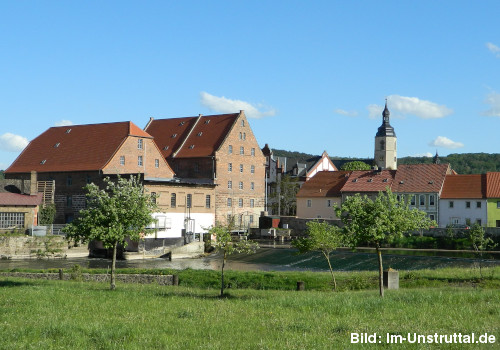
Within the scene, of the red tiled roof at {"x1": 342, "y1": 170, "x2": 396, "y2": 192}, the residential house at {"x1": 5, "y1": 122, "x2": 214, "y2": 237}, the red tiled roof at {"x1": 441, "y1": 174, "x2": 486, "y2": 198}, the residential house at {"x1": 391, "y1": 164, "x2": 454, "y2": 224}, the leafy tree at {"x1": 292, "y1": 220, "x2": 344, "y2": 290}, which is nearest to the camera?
the leafy tree at {"x1": 292, "y1": 220, "x2": 344, "y2": 290}

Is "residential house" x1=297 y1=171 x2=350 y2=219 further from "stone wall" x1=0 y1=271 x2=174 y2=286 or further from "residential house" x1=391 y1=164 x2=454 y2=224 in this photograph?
"stone wall" x1=0 y1=271 x2=174 y2=286

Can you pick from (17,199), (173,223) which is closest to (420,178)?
(173,223)

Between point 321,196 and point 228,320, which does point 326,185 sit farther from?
point 228,320

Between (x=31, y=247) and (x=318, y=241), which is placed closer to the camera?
(x=318, y=241)

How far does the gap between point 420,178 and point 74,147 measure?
1713 inches

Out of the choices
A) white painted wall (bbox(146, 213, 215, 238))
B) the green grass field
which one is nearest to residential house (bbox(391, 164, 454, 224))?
white painted wall (bbox(146, 213, 215, 238))

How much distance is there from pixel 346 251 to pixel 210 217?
1599cm

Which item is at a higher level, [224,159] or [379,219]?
[224,159]

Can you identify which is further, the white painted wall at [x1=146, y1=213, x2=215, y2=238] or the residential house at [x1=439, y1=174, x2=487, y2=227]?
the residential house at [x1=439, y1=174, x2=487, y2=227]

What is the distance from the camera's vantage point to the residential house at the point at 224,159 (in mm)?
78062

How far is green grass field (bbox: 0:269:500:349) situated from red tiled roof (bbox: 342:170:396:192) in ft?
201

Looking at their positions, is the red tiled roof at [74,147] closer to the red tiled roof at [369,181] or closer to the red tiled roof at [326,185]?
the red tiled roof at [326,185]

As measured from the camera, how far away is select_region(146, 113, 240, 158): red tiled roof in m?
79.7

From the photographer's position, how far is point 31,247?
180ft
